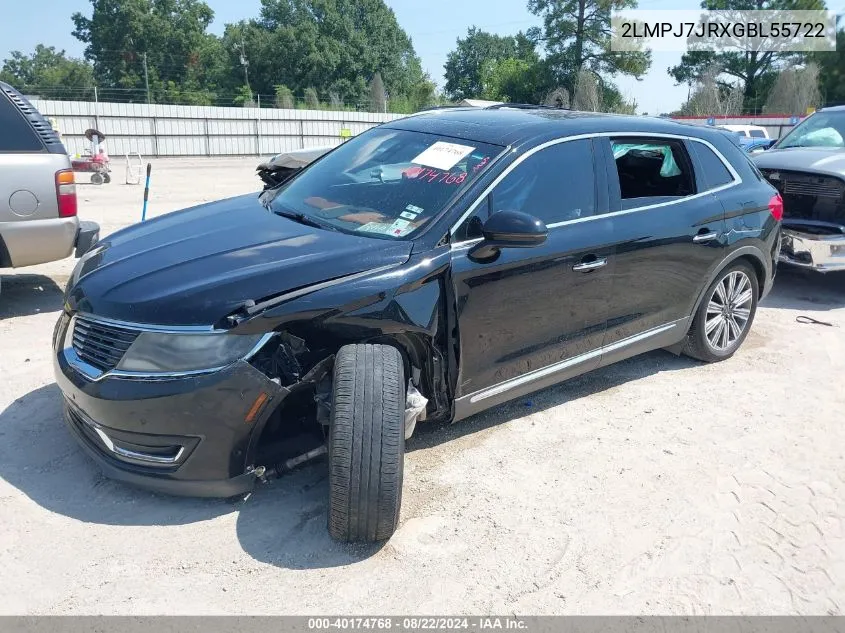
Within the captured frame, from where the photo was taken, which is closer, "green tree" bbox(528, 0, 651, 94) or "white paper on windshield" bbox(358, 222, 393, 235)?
"white paper on windshield" bbox(358, 222, 393, 235)

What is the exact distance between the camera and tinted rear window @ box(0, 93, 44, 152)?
18.4 ft

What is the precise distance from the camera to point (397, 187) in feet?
12.8

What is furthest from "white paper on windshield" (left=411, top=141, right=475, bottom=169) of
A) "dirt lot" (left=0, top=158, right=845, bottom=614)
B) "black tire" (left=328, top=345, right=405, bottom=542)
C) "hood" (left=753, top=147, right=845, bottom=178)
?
"hood" (left=753, top=147, right=845, bottom=178)

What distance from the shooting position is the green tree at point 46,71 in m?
66.1

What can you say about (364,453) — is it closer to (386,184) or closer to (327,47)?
(386,184)

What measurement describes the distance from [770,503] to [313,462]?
7.54 feet

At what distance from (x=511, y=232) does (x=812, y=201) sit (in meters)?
5.44

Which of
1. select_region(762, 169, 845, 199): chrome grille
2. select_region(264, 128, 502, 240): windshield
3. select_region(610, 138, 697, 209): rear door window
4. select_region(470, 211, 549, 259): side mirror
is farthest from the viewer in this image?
select_region(762, 169, 845, 199): chrome grille

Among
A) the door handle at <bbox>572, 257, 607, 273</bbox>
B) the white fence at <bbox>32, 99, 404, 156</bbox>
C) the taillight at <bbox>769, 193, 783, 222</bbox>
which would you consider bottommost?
the door handle at <bbox>572, 257, 607, 273</bbox>

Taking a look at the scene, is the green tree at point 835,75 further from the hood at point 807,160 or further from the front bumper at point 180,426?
the front bumper at point 180,426

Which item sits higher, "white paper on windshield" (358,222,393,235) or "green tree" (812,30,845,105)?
"green tree" (812,30,845,105)

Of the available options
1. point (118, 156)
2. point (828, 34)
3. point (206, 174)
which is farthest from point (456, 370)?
point (828, 34)

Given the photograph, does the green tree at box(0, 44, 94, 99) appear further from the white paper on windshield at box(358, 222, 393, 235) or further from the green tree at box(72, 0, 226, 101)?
the white paper on windshield at box(358, 222, 393, 235)

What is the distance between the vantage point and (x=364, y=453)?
289cm
